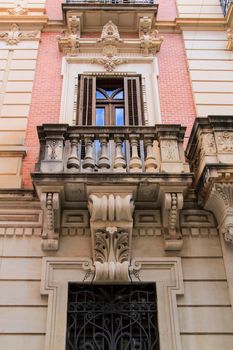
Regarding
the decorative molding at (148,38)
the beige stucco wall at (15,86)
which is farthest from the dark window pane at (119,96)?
the beige stucco wall at (15,86)

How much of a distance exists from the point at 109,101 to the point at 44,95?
60.3 inches

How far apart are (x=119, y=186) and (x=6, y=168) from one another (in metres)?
2.60

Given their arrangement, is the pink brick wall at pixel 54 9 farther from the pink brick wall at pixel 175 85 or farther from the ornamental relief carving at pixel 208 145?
the ornamental relief carving at pixel 208 145

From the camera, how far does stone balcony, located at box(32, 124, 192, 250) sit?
6578 mm

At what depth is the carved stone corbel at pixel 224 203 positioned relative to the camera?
258 inches

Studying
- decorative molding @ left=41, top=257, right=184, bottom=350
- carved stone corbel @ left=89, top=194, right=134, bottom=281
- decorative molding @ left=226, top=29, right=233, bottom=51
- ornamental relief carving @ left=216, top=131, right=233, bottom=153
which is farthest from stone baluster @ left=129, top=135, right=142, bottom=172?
decorative molding @ left=226, top=29, right=233, bottom=51

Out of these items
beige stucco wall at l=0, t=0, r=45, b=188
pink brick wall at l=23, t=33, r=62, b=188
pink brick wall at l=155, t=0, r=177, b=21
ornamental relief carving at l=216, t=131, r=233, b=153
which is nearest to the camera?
ornamental relief carving at l=216, t=131, r=233, b=153

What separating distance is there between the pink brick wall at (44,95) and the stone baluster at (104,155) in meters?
1.66

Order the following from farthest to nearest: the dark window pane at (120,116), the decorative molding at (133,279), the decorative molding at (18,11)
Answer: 1. the decorative molding at (18,11)
2. the dark window pane at (120,116)
3. the decorative molding at (133,279)

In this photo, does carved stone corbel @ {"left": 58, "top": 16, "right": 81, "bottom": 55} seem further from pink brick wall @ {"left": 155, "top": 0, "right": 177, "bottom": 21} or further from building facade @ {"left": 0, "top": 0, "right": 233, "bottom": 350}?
pink brick wall @ {"left": 155, "top": 0, "right": 177, "bottom": 21}

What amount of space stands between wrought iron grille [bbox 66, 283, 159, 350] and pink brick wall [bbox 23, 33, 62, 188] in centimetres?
250

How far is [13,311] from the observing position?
20.7 feet

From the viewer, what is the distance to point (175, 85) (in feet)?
31.8

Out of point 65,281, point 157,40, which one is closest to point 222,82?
point 157,40
